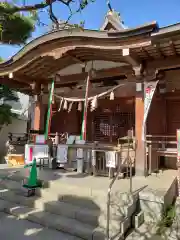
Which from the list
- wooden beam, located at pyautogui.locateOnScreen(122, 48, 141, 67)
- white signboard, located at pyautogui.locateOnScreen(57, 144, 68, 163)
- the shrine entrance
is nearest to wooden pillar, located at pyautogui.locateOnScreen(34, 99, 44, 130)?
the shrine entrance

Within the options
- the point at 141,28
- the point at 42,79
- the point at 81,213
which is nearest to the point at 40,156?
the point at 42,79

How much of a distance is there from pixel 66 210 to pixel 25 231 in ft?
3.19

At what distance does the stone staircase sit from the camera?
14.5ft

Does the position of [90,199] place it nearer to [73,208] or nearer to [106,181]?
[73,208]

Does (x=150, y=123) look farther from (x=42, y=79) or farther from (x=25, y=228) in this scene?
(x=25, y=228)

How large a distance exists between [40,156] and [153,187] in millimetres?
4911

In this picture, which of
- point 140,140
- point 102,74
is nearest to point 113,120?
point 102,74

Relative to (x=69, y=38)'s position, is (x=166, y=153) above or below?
below

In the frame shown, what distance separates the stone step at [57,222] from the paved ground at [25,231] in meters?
0.11

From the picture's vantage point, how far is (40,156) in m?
8.73

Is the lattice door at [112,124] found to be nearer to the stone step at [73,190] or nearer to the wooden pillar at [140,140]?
the wooden pillar at [140,140]

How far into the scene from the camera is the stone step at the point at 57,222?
4.25m

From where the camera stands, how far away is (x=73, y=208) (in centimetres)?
500

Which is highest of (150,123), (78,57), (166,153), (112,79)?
(78,57)
